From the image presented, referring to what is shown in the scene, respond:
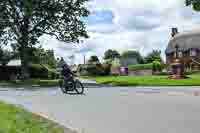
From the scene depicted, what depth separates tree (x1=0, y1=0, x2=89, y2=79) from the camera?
2105 inches

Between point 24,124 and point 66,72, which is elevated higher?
point 66,72

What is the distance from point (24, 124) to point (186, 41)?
9635cm

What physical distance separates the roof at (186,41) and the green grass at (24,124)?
9091 cm

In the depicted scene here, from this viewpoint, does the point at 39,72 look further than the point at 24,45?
Yes

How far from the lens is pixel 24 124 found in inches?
493

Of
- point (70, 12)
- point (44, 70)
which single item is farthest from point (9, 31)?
point (44, 70)

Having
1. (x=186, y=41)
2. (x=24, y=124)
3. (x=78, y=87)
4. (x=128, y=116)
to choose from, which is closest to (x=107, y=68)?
(x=186, y=41)

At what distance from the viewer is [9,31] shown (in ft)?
180

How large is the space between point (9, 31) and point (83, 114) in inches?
1596

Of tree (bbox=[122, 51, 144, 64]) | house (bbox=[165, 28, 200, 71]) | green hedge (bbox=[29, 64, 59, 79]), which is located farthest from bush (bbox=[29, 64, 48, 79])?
tree (bbox=[122, 51, 144, 64])

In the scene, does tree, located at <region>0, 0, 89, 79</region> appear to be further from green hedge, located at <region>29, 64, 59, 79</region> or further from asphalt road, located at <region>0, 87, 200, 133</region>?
asphalt road, located at <region>0, 87, 200, 133</region>

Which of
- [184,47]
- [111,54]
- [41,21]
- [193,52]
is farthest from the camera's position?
[111,54]

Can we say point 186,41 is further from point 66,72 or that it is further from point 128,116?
point 128,116

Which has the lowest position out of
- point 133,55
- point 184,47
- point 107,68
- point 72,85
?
point 72,85
